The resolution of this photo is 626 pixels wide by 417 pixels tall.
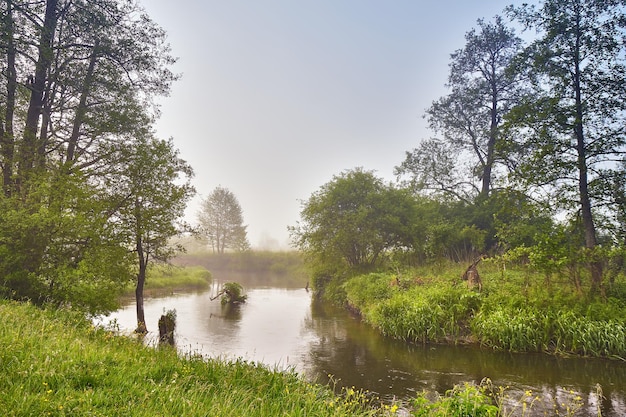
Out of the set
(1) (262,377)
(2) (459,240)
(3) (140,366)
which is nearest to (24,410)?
(3) (140,366)

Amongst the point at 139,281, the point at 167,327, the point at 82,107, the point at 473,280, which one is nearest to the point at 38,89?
the point at 82,107

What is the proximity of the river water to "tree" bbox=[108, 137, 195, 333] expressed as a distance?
2.82 metres

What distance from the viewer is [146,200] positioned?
14.0 meters

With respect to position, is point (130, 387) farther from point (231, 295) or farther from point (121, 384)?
point (231, 295)

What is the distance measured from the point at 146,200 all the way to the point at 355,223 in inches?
567

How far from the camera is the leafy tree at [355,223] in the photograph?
25.2 meters

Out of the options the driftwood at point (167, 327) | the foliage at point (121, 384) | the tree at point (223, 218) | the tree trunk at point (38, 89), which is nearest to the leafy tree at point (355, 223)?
the driftwood at point (167, 327)

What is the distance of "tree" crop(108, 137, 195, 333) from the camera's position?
13609 mm

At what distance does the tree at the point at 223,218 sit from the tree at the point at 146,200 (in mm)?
49283

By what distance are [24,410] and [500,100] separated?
93.5 feet

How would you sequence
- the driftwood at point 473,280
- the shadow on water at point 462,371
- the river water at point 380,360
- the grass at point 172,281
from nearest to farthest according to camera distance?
the shadow on water at point 462,371 < the river water at point 380,360 < the driftwood at point 473,280 < the grass at point 172,281

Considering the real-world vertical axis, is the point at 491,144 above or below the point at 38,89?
above

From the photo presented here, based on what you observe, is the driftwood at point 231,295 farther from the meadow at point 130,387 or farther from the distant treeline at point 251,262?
the distant treeline at point 251,262

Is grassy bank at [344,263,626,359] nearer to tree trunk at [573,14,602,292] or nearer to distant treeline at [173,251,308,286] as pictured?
tree trunk at [573,14,602,292]
